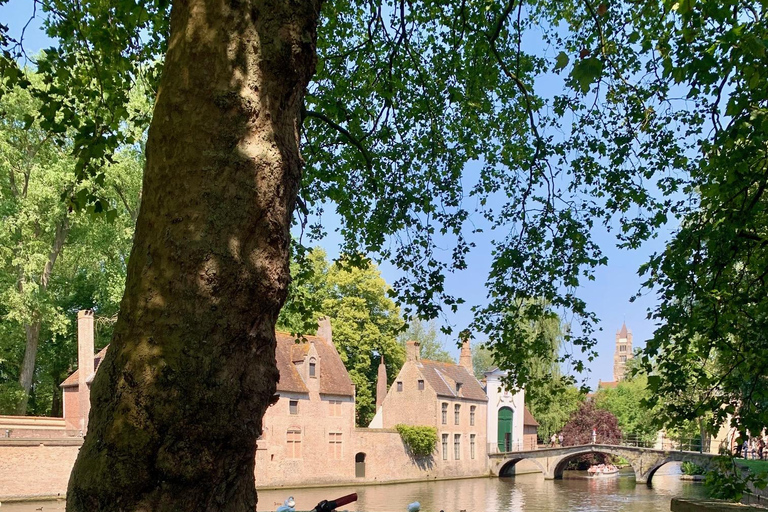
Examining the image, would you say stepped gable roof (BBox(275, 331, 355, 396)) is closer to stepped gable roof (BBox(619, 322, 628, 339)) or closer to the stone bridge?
the stone bridge

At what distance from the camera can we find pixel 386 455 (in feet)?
119

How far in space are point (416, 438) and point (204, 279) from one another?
36.8 metres

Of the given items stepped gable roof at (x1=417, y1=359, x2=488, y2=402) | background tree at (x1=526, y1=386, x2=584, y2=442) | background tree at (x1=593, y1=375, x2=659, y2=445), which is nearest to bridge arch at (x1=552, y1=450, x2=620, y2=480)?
background tree at (x1=526, y1=386, x2=584, y2=442)

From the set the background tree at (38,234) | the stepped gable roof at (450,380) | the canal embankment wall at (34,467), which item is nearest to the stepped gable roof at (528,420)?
the stepped gable roof at (450,380)

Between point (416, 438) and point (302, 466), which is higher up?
point (416, 438)

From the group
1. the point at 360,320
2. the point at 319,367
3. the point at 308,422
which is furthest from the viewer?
the point at 360,320

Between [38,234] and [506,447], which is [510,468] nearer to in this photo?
[506,447]

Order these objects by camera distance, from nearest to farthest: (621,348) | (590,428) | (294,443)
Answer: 1. (294,443)
2. (590,428)
3. (621,348)

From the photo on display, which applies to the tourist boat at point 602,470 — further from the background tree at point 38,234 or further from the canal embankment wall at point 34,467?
the canal embankment wall at point 34,467

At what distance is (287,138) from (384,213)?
6.10 meters

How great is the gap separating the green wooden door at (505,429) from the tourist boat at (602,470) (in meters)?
6.91

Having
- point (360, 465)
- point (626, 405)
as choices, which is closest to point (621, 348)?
point (626, 405)

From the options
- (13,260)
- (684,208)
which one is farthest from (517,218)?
(13,260)

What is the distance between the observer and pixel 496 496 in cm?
3173
